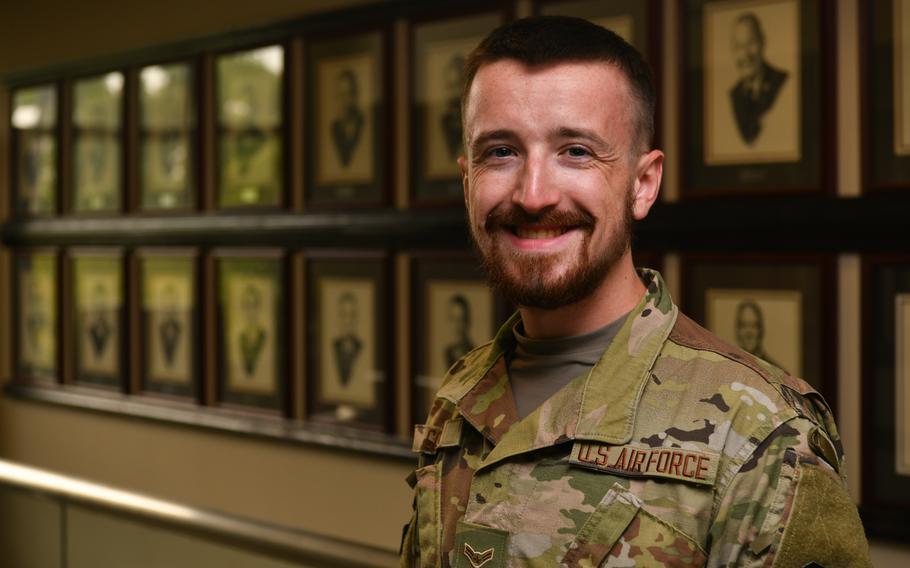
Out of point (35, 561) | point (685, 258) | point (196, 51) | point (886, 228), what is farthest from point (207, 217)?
point (886, 228)

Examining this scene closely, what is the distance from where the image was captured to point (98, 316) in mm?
4750

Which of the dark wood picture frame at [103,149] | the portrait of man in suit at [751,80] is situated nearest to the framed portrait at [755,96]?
the portrait of man in suit at [751,80]

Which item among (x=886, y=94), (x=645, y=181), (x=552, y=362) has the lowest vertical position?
(x=552, y=362)

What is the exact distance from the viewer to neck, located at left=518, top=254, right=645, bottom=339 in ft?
4.66

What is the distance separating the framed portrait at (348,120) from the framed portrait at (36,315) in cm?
184

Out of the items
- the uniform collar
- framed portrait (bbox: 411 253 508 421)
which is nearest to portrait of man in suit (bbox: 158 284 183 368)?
framed portrait (bbox: 411 253 508 421)

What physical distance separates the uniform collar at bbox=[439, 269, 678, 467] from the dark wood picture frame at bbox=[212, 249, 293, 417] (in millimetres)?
2518

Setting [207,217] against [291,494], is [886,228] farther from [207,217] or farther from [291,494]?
[207,217]

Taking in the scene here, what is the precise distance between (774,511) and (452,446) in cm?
49

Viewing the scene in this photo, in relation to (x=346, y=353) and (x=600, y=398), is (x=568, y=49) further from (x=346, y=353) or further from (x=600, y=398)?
(x=346, y=353)

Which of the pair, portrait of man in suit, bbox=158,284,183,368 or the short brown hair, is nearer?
the short brown hair

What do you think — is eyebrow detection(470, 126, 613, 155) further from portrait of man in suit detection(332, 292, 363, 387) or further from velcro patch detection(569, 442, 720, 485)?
portrait of man in suit detection(332, 292, 363, 387)

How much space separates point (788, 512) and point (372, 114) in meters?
2.68

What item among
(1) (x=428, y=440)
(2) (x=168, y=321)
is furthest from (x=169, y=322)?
(1) (x=428, y=440)
